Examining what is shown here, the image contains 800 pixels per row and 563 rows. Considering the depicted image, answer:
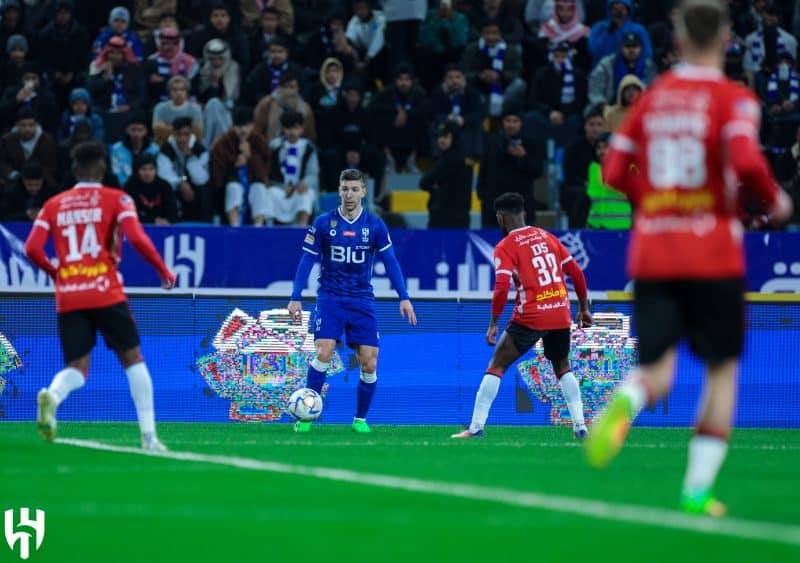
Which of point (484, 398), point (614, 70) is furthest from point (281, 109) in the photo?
point (484, 398)

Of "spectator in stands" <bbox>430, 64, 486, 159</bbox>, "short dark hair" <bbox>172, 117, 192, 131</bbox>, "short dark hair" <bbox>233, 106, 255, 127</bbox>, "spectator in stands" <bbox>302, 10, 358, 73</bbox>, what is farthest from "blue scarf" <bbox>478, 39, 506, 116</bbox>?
"short dark hair" <bbox>172, 117, 192, 131</bbox>

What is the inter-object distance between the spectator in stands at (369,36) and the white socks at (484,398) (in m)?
10.8

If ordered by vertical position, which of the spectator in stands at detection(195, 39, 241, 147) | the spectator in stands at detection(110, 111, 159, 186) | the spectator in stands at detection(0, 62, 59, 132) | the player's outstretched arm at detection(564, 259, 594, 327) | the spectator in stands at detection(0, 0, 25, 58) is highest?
the spectator in stands at detection(0, 0, 25, 58)

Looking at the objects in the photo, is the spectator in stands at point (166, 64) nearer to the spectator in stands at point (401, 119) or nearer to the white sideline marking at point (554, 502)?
the spectator in stands at point (401, 119)

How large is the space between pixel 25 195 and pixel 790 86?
36.1 ft

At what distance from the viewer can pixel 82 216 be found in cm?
1117

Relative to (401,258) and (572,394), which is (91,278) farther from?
(401,258)

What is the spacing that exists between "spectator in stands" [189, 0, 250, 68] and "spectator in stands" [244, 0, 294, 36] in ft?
1.84

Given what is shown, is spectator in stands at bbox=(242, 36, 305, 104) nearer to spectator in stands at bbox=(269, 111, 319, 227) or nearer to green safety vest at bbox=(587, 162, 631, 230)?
spectator in stands at bbox=(269, 111, 319, 227)

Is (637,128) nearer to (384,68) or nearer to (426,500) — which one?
(426,500)

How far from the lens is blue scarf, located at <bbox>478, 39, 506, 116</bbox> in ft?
76.9

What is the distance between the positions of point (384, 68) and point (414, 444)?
12383 millimetres

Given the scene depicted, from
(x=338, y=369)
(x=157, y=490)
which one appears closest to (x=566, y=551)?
(x=157, y=490)

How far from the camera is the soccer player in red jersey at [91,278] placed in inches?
439
